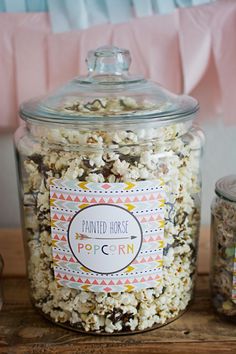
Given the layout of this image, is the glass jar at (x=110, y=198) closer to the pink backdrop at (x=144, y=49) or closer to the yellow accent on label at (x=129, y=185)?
the yellow accent on label at (x=129, y=185)

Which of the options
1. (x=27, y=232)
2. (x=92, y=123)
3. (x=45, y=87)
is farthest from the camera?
(x=45, y=87)

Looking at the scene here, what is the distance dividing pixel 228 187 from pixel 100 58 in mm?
228

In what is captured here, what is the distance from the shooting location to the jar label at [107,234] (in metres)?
0.56

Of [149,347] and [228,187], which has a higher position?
[228,187]

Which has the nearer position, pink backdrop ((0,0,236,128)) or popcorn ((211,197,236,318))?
popcorn ((211,197,236,318))

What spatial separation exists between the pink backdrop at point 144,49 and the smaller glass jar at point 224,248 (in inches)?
6.9

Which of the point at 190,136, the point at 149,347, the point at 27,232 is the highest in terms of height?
the point at 190,136

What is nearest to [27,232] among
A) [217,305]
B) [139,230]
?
[139,230]

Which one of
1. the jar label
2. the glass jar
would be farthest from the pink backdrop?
the jar label

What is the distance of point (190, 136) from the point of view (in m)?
0.63

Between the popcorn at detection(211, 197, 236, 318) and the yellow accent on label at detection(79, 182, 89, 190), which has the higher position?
the yellow accent on label at detection(79, 182, 89, 190)

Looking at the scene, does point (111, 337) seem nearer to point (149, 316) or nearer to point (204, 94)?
point (149, 316)

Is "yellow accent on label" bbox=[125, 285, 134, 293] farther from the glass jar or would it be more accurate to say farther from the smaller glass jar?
the smaller glass jar

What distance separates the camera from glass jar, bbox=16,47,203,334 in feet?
1.82
